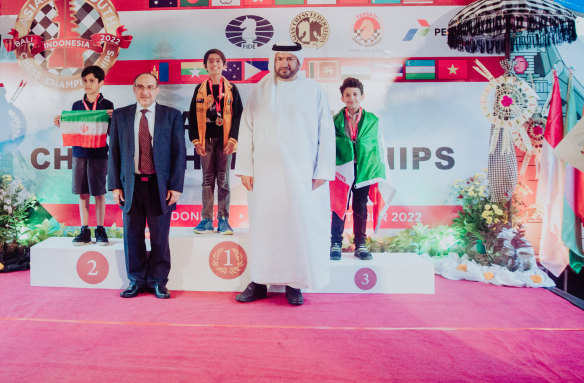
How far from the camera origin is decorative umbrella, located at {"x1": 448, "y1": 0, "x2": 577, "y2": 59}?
148 inches

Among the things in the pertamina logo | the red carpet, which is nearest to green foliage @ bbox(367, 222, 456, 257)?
the red carpet

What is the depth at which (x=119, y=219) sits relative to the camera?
5.04 m

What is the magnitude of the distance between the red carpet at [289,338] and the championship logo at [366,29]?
284cm

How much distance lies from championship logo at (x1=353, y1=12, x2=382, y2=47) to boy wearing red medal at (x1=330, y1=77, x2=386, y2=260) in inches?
50.7

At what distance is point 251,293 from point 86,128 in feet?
6.90

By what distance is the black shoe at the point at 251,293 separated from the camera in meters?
3.39

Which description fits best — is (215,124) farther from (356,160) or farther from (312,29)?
(312,29)

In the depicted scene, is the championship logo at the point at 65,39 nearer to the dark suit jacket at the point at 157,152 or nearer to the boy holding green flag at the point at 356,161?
the dark suit jacket at the point at 157,152

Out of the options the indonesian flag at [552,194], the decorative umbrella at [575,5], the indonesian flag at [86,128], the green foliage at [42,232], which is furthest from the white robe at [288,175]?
the decorative umbrella at [575,5]

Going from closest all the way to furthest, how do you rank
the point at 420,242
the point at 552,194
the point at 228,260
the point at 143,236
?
the point at 143,236 → the point at 228,260 → the point at 552,194 → the point at 420,242

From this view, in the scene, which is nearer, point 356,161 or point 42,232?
point 356,161

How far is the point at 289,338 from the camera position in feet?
8.73

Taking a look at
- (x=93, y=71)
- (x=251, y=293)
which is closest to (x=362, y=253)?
(x=251, y=293)

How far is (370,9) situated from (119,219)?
380cm
